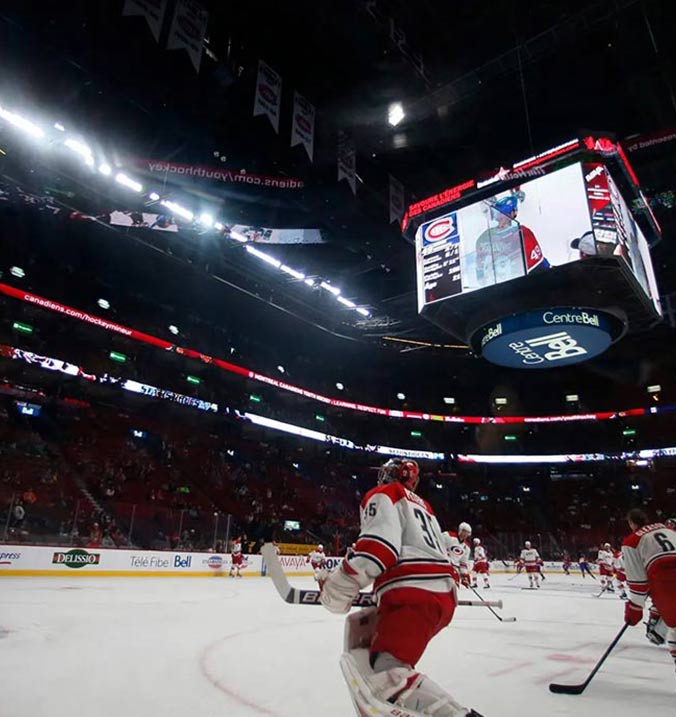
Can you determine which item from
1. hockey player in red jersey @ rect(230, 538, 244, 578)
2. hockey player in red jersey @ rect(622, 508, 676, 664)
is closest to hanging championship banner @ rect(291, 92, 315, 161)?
hockey player in red jersey @ rect(622, 508, 676, 664)

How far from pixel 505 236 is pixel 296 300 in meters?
9.86

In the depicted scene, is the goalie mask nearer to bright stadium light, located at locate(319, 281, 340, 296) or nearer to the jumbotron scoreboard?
the jumbotron scoreboard

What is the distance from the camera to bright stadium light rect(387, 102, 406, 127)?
11.6m

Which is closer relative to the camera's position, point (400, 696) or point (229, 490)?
point (400, 696)

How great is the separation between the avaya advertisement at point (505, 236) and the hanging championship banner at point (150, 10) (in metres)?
6.64

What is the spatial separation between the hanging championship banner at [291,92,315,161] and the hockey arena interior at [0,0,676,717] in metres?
0.12

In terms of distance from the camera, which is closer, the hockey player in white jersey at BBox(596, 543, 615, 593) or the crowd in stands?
the hockey player in white jersey at BBox(596, 543, 615, 593)

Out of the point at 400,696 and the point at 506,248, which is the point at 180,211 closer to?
the point at 506,248

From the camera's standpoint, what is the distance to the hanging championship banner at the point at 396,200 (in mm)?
13609

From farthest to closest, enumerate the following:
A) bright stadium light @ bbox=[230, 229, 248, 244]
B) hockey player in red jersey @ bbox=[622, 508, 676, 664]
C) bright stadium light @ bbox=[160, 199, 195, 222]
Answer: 1. bright stadium light @ bbox=[230, 229, 248, 244]
2. bright stadium light @ bbox=[160, 199, 195, 222]
3. hockey player in red jersey @ bbox=[622, 508, 676, 664]

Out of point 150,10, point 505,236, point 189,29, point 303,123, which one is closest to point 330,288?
point 303,123

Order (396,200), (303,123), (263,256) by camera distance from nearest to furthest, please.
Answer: (303,123) → (396,200) → (263,256)

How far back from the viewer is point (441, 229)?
11.7 meters

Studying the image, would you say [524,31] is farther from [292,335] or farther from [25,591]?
[292,335]
